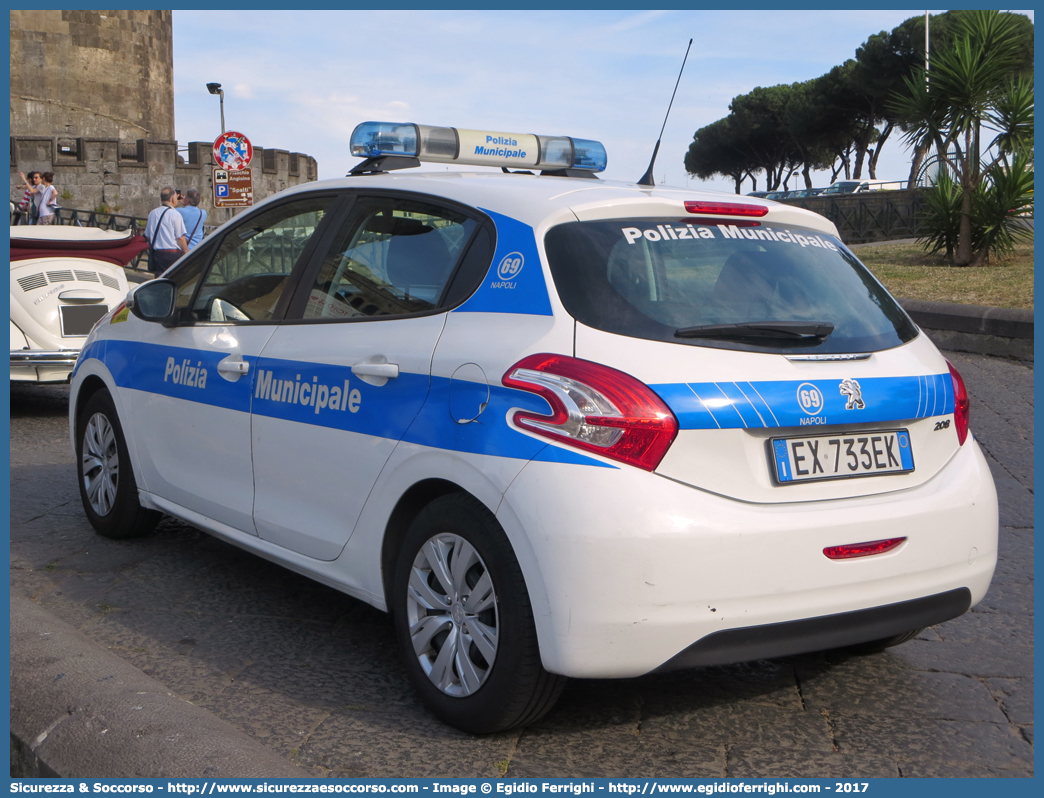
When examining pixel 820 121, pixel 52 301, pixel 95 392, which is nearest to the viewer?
pixel 95 392

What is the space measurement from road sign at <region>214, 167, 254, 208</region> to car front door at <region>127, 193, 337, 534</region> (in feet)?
44.6

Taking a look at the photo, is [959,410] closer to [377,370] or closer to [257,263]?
[377,370]

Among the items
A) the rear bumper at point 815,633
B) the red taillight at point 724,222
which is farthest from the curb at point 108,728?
the red taillight at point 724,222

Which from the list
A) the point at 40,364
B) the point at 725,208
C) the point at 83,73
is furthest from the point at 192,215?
the point at 83,73

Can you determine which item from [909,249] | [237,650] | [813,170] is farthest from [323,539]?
[813,170]

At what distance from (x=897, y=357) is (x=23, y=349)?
7.08 meters

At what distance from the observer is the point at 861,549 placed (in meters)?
2.91

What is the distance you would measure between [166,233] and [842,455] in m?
12.4

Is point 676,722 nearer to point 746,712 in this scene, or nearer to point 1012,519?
point 746,712

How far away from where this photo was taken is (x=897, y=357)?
3.20 m

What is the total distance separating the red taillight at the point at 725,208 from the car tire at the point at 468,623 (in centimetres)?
108

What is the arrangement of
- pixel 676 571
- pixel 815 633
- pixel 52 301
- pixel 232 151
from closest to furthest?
pixel 676 571, pixel 815 633, pixel 52 301, pixel 232 151

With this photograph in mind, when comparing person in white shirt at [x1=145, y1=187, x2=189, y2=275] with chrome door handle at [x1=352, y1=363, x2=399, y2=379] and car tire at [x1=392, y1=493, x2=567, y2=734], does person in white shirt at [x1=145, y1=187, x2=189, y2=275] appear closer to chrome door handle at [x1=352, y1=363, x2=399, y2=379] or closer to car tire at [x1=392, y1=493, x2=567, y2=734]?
chrome door handle at [x1=352, y1=363, x2=399, y2=379]

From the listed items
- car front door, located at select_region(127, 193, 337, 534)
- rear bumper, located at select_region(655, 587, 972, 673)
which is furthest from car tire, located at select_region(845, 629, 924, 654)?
car front door, located at select_region(127, 193, 337, 534)
